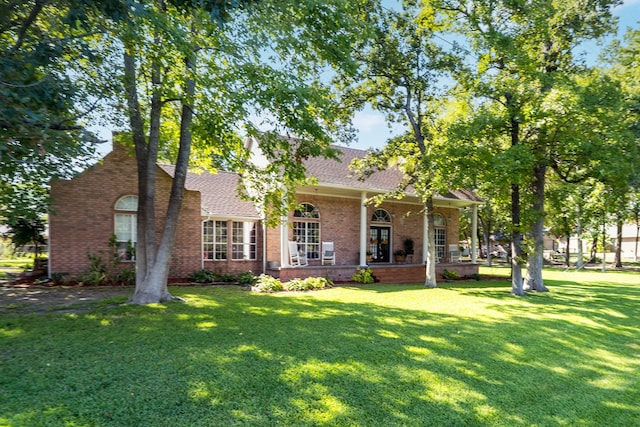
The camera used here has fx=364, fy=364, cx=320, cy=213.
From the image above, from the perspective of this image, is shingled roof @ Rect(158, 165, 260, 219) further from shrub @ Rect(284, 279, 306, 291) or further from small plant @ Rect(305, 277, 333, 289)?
small plant @ Rect(305, 277, 333, 289)

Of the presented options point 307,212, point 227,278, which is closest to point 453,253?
point 307,212

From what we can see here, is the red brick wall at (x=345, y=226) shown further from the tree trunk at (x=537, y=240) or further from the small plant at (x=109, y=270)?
the small plant at (x=109, y=270)

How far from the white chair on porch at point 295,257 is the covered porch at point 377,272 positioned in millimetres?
494

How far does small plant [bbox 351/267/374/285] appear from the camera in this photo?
15125 millimetres

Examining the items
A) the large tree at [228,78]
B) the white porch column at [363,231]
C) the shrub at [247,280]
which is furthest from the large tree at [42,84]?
the white porch column at [363,231]

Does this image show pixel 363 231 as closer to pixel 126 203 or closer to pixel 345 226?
pixel 345 226

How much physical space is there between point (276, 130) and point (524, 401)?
7.03m

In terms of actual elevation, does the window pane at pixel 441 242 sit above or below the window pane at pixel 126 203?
below

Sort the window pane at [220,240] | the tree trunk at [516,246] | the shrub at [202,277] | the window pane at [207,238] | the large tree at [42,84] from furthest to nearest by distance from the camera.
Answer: the window pane at [220,240] < the window pane at [207,238] < the shrub at [202,277] < the tree trunk at [516,246] < the large tree at [42,84]

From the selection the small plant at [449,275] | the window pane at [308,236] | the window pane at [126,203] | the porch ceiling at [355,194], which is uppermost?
the porch ceiling at [355,194]

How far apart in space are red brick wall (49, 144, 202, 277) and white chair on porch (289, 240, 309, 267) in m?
4.11

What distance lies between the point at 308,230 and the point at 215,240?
411cm

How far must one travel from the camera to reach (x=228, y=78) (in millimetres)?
7570

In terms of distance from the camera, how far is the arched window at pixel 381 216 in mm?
18125
